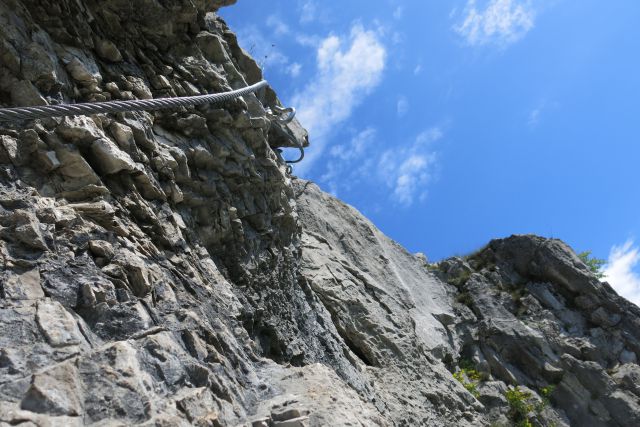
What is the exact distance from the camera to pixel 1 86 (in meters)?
5.86

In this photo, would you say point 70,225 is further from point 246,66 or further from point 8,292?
point 246,66

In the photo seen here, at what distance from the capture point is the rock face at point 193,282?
4234 millimetres

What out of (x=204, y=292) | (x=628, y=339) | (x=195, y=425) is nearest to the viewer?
(x=195, y=425)

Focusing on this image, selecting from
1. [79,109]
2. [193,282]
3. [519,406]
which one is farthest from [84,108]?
[519,406]

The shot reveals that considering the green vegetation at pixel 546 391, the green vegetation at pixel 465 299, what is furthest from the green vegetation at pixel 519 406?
the green vegetation at pixel 465 299

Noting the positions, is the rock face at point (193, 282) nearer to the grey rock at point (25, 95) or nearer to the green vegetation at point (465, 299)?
the grey rock at point (25, 95)

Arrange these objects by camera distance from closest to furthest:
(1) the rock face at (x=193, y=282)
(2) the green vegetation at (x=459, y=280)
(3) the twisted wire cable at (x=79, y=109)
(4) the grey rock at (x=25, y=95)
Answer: (1) the rock face at (x=193, y=282) < (3) the twisted wire cable at (x=79, y=109) < (4) the grey rock at (x=25, y=95) < (2) the green vegetation at (x=459, y=280)

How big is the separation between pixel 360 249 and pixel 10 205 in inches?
465

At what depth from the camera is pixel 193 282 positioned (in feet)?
20.4

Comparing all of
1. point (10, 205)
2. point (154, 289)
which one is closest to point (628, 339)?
point (154, 289)

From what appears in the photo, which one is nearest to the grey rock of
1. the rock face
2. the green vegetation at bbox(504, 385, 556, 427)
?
the rock face

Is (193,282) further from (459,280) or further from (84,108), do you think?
(459,280)

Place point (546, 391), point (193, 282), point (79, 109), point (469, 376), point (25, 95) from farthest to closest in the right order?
1. point (546, 391)
2. point (469, 376)
3. point (193, 282)
4. point (25, 95)
5. point (79, 109)

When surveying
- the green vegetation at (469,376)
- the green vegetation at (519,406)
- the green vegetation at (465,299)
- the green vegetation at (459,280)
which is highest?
the green vegetation at (459,280)
